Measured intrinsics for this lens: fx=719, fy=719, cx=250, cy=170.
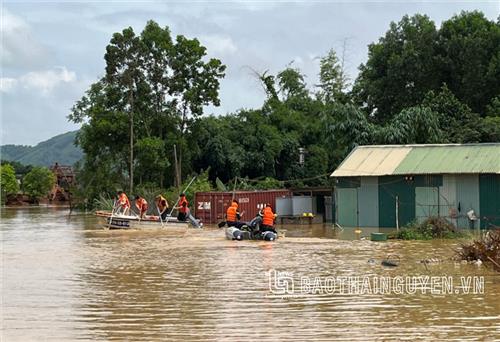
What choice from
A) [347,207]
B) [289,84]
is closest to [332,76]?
[289,84]

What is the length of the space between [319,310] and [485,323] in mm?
2600

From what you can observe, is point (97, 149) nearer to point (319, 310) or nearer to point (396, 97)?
point (396, 97)

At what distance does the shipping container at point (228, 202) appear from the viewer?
38688 mm

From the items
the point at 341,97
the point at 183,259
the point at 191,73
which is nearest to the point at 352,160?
the point at 183,259

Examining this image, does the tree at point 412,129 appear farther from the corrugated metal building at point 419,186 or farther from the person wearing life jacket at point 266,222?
the person wearing life jacket at point 266,222

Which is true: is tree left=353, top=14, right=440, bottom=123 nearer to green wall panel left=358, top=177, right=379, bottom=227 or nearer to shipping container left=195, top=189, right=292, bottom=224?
shipping container left=195, top=189, right=292, bottom=224

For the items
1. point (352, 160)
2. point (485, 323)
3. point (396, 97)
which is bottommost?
point (485, 323)

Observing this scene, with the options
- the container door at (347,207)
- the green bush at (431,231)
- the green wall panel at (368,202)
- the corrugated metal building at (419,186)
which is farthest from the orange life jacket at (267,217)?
the container door at (347,207)

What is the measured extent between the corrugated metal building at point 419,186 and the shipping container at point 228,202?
580 cm

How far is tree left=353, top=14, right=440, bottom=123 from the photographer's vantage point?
54656mm

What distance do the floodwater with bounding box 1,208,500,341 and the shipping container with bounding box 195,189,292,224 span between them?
A: 48.8ft

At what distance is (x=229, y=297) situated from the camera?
13.3 m

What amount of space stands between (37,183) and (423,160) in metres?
63.3

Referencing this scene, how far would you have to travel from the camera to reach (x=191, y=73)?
5328cm
